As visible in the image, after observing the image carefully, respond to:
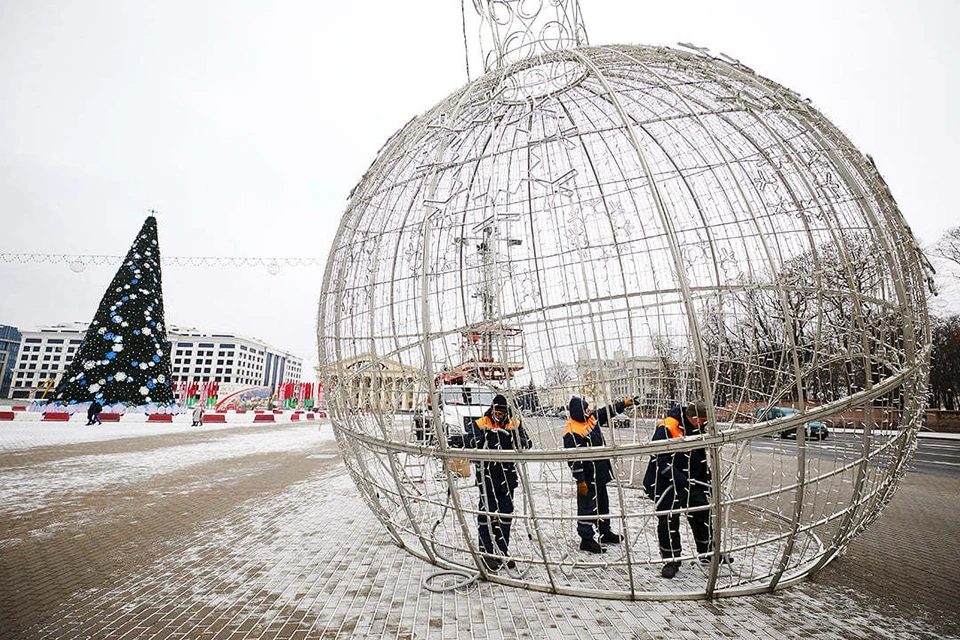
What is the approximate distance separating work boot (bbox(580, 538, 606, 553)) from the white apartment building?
79.1 m

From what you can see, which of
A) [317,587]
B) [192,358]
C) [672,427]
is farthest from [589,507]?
[192,358]

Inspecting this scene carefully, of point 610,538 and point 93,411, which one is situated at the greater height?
point 93,411

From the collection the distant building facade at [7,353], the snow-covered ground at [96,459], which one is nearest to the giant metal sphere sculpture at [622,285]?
the snow-covered ground at [96,459]

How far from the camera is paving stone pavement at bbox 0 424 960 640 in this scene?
306 centimetres

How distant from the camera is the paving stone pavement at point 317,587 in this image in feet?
10.0

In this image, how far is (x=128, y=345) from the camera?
19.5 meters

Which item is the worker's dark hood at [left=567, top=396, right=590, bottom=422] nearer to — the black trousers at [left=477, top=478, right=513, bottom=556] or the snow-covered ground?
the black trousers at [left=477, top=478, right=513, bottom=556]

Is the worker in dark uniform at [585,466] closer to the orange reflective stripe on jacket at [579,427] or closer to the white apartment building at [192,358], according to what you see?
the orange reflective stripe on jacket at [579,427]

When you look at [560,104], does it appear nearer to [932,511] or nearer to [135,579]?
[135,579]

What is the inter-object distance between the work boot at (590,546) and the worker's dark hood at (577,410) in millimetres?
1135

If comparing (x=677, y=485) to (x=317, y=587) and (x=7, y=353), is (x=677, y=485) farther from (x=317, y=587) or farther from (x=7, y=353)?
(x=7, y=353)

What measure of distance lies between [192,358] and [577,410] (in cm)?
12070

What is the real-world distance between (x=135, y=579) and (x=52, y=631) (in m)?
0.92

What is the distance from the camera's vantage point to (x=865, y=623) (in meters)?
3.16
